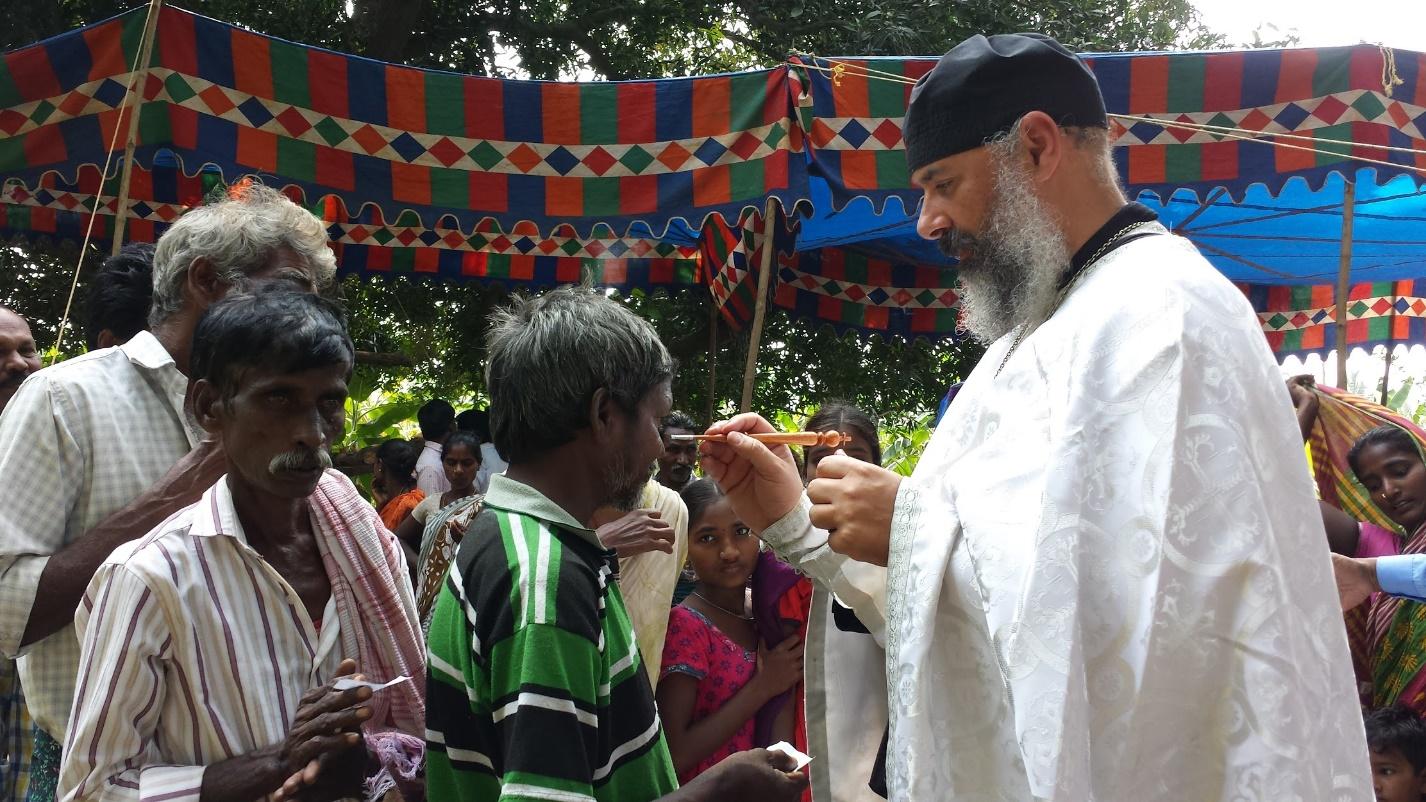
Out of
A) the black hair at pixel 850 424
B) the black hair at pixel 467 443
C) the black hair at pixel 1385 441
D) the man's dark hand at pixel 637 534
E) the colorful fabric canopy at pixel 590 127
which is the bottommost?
the black hair at pixel 467 443

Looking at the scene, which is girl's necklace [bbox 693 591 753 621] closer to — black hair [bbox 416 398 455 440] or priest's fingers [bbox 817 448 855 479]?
priest's fingers [bbox 817 448 855 479]

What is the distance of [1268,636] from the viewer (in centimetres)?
180

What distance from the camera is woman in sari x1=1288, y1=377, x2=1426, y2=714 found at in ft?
14.1

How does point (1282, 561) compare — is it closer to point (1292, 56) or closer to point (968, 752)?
point (968, 752)

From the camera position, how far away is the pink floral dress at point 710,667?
12.6 feet

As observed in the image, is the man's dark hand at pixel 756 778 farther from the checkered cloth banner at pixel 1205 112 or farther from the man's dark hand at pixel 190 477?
the checkered cloth banner at pixel 1205 112

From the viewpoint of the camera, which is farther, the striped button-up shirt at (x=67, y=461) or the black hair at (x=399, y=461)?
the black hair at (x=399, y=461)

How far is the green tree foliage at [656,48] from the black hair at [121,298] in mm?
6097

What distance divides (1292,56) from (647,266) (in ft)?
13.3

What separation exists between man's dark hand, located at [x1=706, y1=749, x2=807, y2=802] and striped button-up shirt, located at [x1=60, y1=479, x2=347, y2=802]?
73 centimetres

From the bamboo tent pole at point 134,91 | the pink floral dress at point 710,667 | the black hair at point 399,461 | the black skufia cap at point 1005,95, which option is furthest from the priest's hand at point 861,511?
the black hair at point 399,461

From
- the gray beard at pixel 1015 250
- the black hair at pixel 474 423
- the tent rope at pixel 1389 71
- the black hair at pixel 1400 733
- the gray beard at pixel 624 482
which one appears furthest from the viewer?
the black hair at pixel 474 423

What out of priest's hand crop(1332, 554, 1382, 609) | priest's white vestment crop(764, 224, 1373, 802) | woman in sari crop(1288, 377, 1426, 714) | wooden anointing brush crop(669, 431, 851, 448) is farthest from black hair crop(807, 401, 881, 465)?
priest's white vestment crop(764, 224, 1373, 802)

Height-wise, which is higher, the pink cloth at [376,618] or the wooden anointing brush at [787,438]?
the wooden anointing brush at [787,438]
